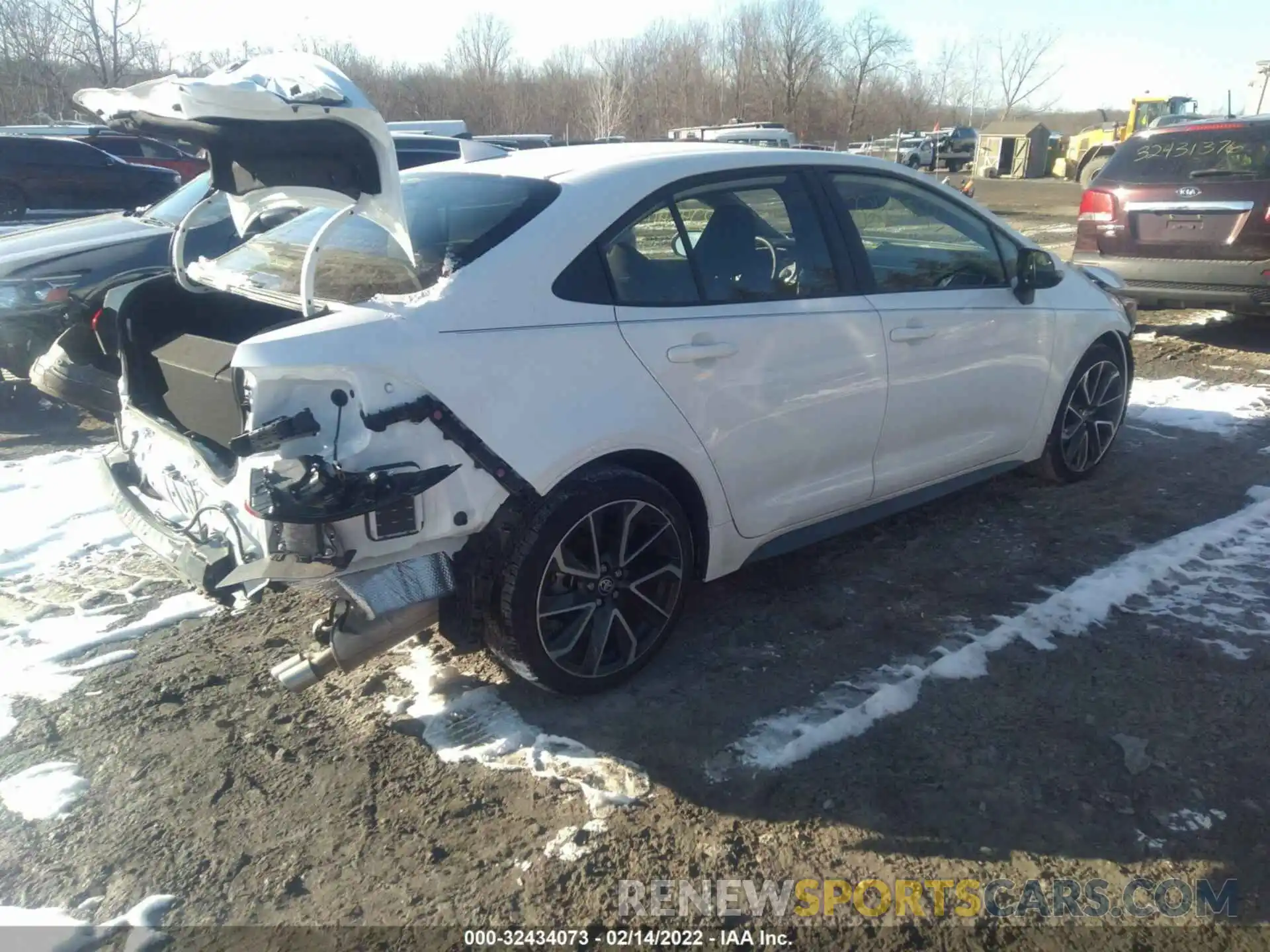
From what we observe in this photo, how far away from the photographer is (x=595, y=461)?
3.07 m

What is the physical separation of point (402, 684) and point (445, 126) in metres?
11.8

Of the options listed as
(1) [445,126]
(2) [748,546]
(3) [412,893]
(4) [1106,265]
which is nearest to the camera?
(3) [412,893]

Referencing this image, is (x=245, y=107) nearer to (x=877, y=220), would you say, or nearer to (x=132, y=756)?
(x=132, y=756)

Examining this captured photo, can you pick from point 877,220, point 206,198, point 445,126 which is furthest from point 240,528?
point 445,126

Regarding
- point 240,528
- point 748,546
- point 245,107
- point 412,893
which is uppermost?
point 245,107

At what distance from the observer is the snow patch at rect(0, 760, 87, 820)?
2.78m

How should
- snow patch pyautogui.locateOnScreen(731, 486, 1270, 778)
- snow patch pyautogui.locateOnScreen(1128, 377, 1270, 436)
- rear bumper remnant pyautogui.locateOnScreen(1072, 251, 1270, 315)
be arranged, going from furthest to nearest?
rear bumper remnant pyautogui.locateOnScreen(1072, 251, 1270, 315) → snow patch pyautogui.locateOnScreen(1128, 377, 1270, 436) → snow patch pyautogui.locateOnScreen(731, 486, 1270, 778)

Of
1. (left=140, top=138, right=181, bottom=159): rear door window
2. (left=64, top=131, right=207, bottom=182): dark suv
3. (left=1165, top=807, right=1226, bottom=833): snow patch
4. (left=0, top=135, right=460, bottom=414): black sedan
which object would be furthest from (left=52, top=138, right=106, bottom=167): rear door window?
(left=1165, top=807, right=1226, bottom=833): snow patch

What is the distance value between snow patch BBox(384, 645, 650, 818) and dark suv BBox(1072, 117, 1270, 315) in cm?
693

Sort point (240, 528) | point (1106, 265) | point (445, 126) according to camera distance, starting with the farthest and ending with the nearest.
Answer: point (445, 126) < point (1106, 265) < point (240, 528)

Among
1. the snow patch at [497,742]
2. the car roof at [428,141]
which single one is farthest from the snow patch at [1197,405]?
the car roof at [428,141]

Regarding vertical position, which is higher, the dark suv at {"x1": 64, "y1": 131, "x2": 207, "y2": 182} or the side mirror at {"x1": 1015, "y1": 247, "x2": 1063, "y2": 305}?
the dark suv at {"x1": 64, "y1": 131, "x2": 207, "y2": 182}

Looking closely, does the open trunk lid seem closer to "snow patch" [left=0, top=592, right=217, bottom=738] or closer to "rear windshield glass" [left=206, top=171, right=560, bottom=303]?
"rear windshield glass" [left=206, top=171, right=560, bottom=303]

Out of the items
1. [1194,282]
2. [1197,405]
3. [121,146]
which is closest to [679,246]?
[1197,405]
